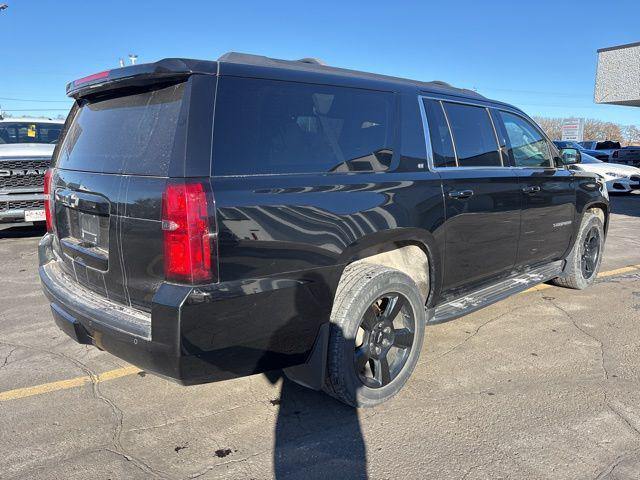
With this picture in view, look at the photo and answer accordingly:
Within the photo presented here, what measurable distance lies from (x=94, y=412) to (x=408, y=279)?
210cm

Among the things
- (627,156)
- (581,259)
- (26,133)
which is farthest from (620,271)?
(627,156)

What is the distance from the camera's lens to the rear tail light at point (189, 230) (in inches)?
91.3

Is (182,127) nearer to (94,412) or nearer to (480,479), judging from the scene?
(94,412)

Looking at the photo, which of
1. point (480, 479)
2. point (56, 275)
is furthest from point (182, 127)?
point (480, 479)

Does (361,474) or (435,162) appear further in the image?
(435,162)

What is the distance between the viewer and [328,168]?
287 centimetres

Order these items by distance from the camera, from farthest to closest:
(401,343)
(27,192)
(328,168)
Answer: (27,192) → (401,343) → (328,168)

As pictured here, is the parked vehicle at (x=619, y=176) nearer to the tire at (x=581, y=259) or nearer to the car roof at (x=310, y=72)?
the tire at (x=581, y=259)

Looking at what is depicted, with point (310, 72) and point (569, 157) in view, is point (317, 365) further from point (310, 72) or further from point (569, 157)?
point (569, 157)

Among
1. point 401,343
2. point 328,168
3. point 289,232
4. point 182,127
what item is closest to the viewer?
point 182,127

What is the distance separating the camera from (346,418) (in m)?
3.13

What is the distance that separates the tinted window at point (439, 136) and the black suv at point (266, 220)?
0.02m

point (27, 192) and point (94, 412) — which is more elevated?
point (27, 192)

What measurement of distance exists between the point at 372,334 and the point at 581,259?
3481 millimetres
